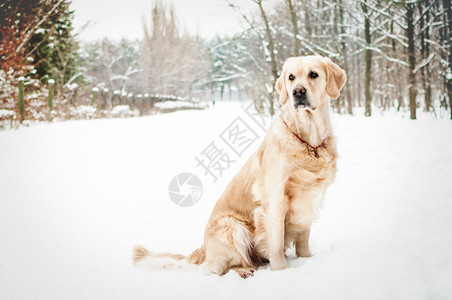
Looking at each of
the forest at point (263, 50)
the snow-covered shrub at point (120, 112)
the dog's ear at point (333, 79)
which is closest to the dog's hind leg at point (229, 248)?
the dog's ear at point (333, 79)

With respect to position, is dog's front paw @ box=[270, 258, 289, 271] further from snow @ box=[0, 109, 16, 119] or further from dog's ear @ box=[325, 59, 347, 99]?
snow @ box=[0, 109, 16, 119]

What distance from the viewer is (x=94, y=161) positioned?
541 centimetres

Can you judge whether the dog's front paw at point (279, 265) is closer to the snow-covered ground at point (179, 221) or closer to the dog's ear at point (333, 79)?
the snow-covered ground at point (179, 221)

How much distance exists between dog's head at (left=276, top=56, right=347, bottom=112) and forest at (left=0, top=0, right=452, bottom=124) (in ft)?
21.7

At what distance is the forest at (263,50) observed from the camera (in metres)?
8.15

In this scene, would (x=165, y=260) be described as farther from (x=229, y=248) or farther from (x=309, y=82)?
(x=309, y=82)

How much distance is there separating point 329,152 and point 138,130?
23.6ft

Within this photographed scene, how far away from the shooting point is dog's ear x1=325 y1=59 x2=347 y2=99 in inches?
82.4

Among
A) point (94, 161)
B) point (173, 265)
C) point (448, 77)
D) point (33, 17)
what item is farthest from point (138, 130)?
point (448, 77)

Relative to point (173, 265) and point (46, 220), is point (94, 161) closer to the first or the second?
point (46, 220)

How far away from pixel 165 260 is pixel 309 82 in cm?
184

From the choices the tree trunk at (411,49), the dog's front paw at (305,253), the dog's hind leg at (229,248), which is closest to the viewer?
the dog's hind leg at (229,248)

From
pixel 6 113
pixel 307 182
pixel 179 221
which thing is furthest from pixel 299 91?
pixel 6 113

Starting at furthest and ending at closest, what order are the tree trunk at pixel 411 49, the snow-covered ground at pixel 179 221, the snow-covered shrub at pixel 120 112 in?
the snow-covered shrub at pixel 120 112, the tree trunk at pixel 411 49, the snow-covered ground at pixel 179 221
